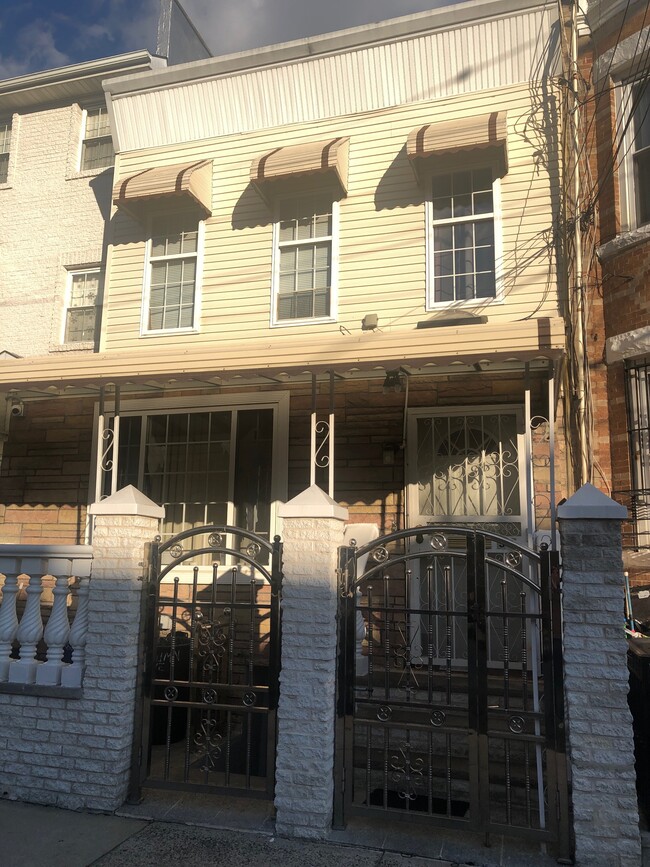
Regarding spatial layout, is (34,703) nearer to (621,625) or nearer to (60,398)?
(621,625)

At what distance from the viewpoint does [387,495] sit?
802 cm

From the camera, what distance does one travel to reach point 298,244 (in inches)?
352

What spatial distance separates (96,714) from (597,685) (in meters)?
3.22

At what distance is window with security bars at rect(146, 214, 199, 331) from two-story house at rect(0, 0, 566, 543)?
0.03 metres

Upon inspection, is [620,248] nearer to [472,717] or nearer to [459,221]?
[459,221]

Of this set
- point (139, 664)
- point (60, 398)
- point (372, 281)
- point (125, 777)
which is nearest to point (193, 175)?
point (372, 281)

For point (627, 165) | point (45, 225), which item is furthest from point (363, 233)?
point (45, 225)

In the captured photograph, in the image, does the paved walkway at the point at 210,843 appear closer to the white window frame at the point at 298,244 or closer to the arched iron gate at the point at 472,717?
the arched iron gate at the point at 472,717

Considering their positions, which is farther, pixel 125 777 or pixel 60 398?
pixel 60 398

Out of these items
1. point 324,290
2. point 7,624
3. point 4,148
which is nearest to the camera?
point 7,624

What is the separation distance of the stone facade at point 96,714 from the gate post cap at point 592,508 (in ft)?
9.47

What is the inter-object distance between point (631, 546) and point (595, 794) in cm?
368

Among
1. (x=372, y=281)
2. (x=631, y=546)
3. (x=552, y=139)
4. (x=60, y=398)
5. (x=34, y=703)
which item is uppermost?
(x=552, y=139)

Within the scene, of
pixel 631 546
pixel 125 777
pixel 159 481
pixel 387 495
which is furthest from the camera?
pixel 159 481
